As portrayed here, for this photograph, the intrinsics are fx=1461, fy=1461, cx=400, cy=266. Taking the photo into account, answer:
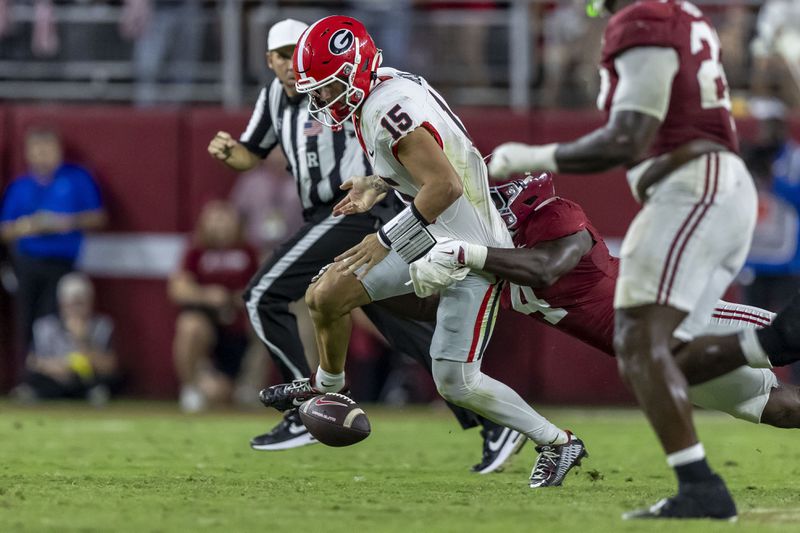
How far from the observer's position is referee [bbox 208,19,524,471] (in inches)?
286

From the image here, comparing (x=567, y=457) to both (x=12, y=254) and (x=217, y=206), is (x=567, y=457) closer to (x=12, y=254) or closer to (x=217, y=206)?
(x=217, y=206)

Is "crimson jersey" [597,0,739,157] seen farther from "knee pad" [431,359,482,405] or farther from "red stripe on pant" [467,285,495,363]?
"knee pad" [431,359,482,405]

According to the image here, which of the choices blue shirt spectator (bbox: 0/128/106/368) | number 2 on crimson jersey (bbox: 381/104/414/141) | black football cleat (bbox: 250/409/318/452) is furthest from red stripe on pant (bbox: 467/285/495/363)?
blue shirt spectator (bbox: 0/128/106/368)

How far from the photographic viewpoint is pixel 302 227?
24.4 feet

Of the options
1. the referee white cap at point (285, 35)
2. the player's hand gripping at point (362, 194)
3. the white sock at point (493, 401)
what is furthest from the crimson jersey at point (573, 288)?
the referee white cap at point (285, 35)

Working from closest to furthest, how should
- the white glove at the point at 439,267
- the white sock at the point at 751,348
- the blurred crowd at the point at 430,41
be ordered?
1. the white sock at the point at 751,348
2. the white glove at the point at 439,267
3. the blurred crowd at the point at 430,41

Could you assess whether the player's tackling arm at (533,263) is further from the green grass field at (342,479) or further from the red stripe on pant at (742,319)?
the green grass field at (342,479)

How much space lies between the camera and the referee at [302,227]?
7266 millimetres

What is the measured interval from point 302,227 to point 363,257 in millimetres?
1359

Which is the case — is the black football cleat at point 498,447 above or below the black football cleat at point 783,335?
below

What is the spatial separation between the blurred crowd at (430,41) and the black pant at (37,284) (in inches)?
62.8

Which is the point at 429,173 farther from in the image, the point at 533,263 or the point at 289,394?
the point at 289,394

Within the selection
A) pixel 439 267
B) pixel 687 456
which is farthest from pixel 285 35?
pixel 687 456

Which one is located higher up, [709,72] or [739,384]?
[709,72]
